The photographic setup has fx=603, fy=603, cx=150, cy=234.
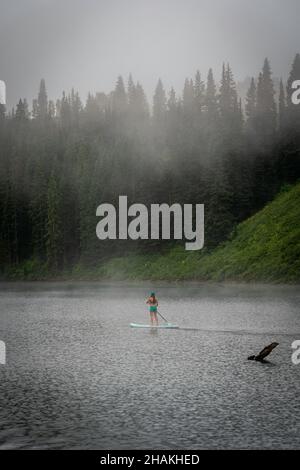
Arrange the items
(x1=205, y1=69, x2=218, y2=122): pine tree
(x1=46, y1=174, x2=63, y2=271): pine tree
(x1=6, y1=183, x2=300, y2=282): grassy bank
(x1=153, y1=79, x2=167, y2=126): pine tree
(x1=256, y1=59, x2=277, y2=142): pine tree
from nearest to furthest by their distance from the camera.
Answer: (x1=6, y1=183, x2=300, y2=282): grassy bank, (x1=256, y1=59, x2=277, y2=142): pine tree, (x1=46, y1=174, x2=63, y2=271): pine tree, (x1=205, y1=69, x2=218, y2=122): pine tree, (x1=153, y1=79, x2=167, y2=126): pine tree

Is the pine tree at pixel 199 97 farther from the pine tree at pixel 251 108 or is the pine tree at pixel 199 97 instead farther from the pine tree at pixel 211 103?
the pine tree at pixel 251 108

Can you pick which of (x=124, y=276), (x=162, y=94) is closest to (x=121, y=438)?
(x=124, y=276)

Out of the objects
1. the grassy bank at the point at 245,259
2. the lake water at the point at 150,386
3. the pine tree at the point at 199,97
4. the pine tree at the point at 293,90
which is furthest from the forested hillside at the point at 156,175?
the lake water at the point at 150,386

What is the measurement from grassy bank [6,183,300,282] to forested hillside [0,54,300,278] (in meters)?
3.10

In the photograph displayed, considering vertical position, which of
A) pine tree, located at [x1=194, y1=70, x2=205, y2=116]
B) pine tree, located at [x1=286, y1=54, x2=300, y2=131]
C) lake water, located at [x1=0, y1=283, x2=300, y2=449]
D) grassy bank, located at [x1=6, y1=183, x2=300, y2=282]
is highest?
pine tree, located at [x1=194, y1=70, x2=205, y2=116]

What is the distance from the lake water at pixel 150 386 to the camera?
15188mm

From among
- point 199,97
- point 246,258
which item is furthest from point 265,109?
point 246,258

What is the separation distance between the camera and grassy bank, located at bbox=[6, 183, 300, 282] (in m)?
85.7

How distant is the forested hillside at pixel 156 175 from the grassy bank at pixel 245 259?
3.10 m

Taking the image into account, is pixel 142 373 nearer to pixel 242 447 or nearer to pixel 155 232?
pixel 242 447

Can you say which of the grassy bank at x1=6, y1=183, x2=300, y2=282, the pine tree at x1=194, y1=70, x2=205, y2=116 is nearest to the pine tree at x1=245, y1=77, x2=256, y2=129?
the pine tree at x1=194, y1=70, x2=205, y2=116

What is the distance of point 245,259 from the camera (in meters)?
91.8

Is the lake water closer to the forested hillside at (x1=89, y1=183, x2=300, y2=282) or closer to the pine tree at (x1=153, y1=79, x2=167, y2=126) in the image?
the forested hillside at (x1=89, y1=183, x2=300, y2=282)

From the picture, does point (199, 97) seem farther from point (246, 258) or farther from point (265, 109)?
point (246, 258)
